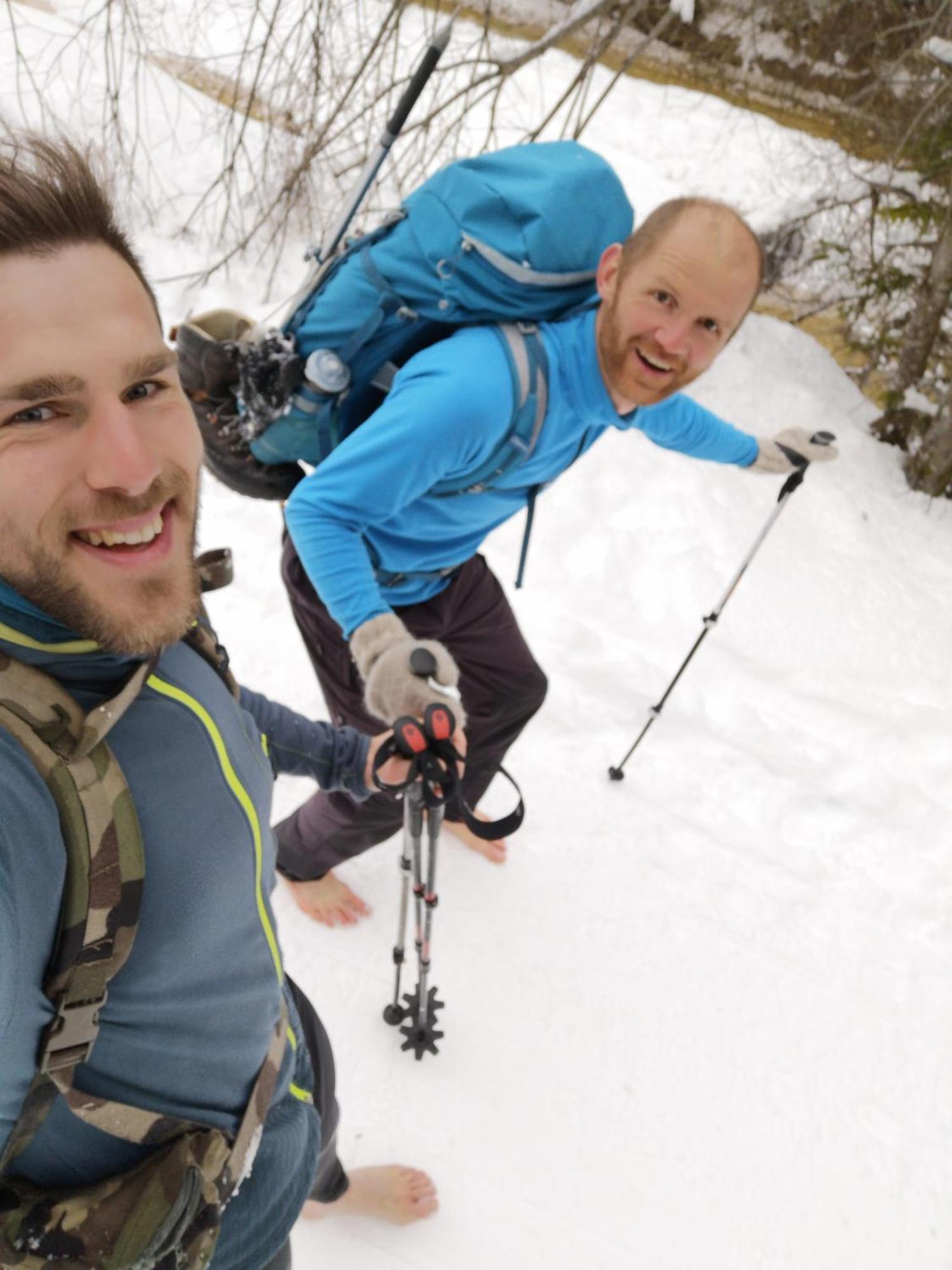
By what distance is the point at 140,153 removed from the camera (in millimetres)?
5246

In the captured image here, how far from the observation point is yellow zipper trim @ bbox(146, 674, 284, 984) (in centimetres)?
103

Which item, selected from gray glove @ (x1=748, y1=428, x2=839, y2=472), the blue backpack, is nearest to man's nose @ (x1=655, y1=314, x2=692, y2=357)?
the blue backpack

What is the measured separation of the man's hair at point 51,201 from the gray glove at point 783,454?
2.21m

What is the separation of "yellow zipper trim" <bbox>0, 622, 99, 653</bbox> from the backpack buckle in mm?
368

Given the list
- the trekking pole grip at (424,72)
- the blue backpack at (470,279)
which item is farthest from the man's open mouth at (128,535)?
the trekking pole grip at (424,72)

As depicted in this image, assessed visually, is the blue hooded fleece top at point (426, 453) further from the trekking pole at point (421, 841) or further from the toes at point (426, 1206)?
the toes at point (426, 1206)

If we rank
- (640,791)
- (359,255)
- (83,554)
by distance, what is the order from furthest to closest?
(640,791) < (359,255) < (83,554)

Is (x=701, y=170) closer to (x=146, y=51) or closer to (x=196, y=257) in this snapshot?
(x=196, y=257)

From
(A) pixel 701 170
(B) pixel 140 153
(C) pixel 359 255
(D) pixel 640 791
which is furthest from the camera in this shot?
(A) pixel 701 170

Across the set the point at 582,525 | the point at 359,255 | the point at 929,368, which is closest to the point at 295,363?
the point at 359,255

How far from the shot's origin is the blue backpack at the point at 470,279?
176 centimetres

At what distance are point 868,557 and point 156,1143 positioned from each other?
414cm

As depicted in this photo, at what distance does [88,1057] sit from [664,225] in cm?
181

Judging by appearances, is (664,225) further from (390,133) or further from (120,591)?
(120,591)
